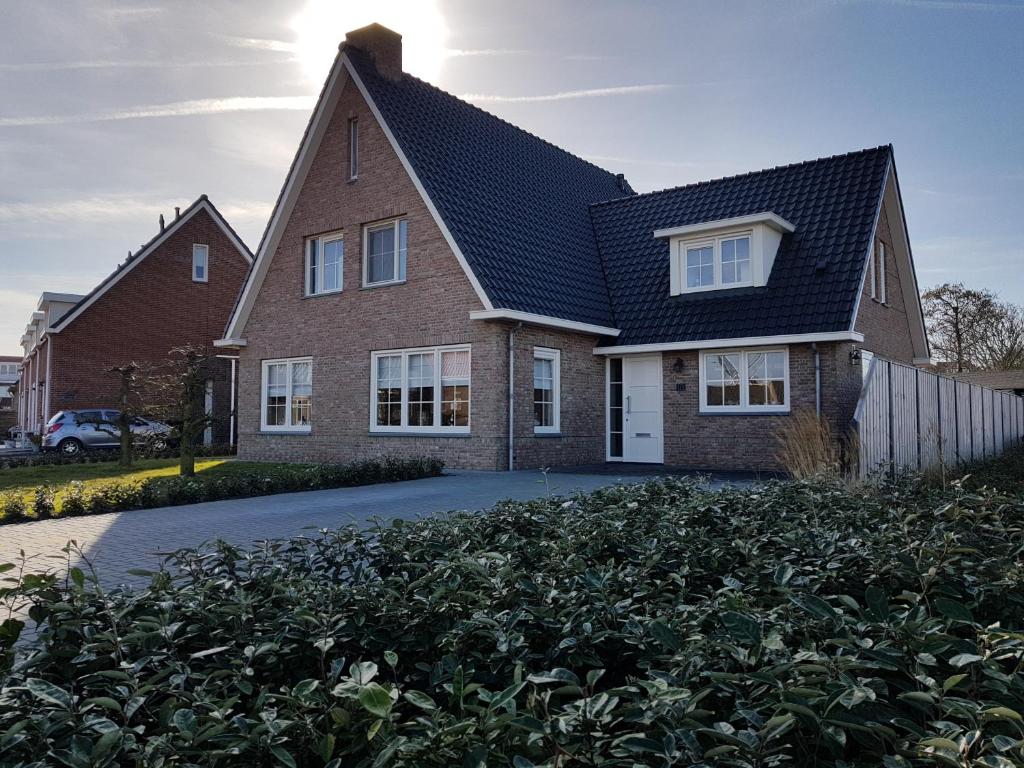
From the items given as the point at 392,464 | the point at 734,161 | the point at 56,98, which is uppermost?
the point at 734,161

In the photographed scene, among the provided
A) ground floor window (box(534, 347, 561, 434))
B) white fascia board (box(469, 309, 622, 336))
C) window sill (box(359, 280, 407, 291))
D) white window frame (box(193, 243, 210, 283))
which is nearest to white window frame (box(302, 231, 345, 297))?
window sill (box(359, 280, 407, 291))

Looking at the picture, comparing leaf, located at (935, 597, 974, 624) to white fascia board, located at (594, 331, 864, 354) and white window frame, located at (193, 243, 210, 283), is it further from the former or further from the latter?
white window frame, located at (193, 243, 210, 283)

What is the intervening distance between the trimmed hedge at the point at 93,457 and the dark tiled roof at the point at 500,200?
39.5 feet

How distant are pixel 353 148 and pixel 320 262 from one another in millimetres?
2911

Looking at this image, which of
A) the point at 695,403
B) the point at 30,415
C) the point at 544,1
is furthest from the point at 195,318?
the point at 544,1

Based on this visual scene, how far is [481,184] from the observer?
1736 cm

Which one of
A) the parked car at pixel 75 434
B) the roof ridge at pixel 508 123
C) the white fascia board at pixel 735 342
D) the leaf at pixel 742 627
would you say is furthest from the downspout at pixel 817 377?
the parked car at pixel 75 434

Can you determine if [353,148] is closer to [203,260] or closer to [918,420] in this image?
[918,420]

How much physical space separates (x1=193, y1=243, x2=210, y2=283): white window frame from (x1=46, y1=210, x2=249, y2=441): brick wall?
167mm

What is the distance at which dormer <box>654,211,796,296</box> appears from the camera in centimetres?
1589

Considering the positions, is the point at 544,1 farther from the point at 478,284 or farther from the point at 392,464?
the point at 392,464

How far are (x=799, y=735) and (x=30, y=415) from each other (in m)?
40.3

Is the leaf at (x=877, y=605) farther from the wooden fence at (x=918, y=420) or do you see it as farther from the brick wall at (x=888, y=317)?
the brick wall at (x=888, y=317)

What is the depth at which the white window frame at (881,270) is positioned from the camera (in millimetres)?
18281
